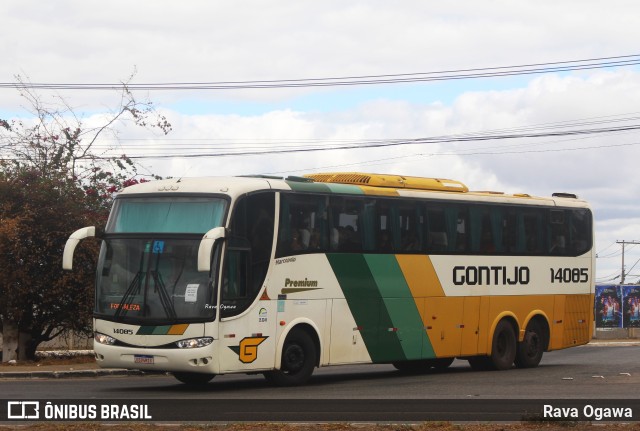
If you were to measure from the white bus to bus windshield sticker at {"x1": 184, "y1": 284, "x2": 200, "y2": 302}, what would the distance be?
2cm

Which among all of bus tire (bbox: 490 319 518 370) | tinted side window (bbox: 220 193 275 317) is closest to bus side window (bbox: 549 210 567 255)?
bus tire (bbox: 490 319 518 370)

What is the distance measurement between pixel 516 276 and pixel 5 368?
36.1ft

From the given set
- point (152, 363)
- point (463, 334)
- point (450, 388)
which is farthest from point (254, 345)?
point (463, 334)

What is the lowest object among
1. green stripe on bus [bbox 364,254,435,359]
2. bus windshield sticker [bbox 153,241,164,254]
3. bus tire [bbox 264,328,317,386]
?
bus tire [bbox 264,328,317,386]

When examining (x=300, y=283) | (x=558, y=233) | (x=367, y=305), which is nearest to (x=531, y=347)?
(x=558, y=233)

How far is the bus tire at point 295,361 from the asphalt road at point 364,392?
0.21 m

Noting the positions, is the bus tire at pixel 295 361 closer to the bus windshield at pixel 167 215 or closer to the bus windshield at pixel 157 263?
the bus windshield at pixel 157 263

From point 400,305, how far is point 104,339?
6.00m

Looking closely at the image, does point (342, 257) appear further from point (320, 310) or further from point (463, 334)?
point (463, 334)

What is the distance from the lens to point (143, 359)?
18891 mm

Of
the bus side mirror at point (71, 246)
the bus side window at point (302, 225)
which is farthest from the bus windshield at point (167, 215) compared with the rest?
the bus side window at point (302, 225)

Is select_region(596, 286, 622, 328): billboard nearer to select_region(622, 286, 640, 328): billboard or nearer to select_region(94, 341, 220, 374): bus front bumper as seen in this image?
select_region(622, 286, 640, 328): billboard

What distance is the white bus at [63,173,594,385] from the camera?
1895 centimetres

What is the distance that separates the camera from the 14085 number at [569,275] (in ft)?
87.1
